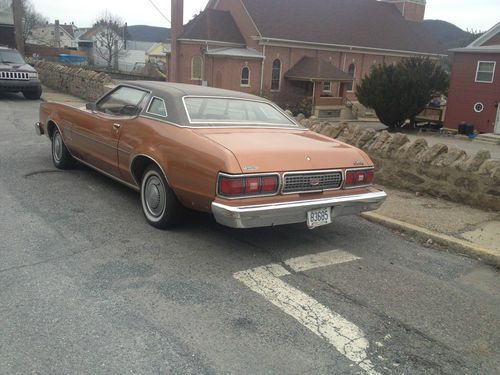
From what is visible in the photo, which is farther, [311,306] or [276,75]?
[276,75]

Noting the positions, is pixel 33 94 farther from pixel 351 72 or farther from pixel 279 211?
pixel 351 72

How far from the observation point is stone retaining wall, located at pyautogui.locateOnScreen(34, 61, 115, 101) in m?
16.6

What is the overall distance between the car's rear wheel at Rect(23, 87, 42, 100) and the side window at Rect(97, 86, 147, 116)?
1201 cm

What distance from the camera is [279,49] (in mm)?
39938

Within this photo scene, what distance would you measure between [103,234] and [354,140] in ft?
14.6

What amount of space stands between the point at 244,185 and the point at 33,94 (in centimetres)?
1509

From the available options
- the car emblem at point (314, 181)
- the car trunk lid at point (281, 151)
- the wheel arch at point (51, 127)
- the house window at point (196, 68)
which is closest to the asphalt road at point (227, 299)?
the car emblem at point (314, 181)

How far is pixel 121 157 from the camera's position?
5.46m

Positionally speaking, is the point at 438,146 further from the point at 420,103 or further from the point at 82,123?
the point at 420,103

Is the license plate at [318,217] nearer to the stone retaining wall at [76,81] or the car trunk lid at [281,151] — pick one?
the car trunk lid at [281,151]

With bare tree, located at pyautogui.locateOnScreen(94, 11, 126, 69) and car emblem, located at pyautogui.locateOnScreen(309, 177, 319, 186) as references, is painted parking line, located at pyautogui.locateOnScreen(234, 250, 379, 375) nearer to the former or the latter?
car emblem, located at pyautogui.locateOnScreen(309, 177, 319, 186)

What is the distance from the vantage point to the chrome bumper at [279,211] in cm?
408

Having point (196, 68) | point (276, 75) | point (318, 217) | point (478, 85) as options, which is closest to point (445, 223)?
point (318, 217)

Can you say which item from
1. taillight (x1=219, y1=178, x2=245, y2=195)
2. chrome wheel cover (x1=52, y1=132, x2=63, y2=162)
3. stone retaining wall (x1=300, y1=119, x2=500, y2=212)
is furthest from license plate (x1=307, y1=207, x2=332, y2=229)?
chrome wheel cover (x1=52, y1=132, x2=63, y2=162)
